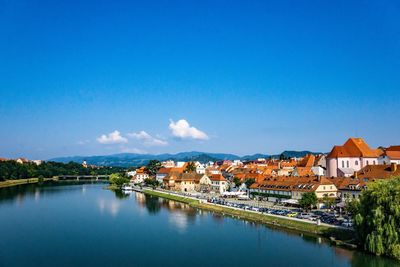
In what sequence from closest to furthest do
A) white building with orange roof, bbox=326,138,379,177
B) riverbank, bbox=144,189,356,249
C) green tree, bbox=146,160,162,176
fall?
riverbank, bbox=144,189,356,249 < white building with orange roof, bbox=326,138,379,177 < green tree, bbox=146,160,162,176

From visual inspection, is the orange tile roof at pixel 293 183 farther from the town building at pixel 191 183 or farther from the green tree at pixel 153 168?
the green tree at pixel 153 168

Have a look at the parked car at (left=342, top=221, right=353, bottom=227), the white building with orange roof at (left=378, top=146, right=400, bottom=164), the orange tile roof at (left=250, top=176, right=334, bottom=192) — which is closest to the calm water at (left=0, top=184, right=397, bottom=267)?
the parked car at (left=342, top=221, right=353, bottom=227)

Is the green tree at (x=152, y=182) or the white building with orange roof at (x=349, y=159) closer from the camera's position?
the white building with orange roof at (x=349, y=159)

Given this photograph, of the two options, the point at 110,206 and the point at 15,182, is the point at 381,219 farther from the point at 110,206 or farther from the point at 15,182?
the point at 15,182

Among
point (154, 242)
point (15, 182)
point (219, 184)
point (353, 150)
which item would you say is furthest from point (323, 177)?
point (15, 182)

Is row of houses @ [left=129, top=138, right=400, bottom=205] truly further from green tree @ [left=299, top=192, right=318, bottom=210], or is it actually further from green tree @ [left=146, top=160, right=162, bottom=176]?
green tree @ [left=146, top=160, right=162, bottom=176]

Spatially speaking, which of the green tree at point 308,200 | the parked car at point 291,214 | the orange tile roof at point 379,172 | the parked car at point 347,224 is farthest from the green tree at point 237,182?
the parked car at point 347,224

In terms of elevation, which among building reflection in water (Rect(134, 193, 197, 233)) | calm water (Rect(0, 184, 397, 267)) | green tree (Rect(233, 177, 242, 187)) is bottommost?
calm water (Rect(0, 184, 397, 267))
